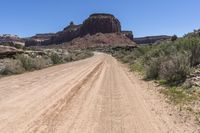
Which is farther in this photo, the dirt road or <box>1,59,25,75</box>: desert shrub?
<box>1,59,25,75</box>: desert shrub

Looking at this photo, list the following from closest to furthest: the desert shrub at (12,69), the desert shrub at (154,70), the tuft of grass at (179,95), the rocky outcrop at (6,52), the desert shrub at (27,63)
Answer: the tuft of grass at (179,95), the desert shrub at (154,70), the desert shrub at (12,69), the desert shrub at (27,63), the rocky outcrop at (6,52)

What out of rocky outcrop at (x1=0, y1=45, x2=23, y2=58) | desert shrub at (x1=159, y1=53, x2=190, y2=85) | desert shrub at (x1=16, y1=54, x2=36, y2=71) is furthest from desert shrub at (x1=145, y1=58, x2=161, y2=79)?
rocky outcrop at (x1=0, y1=45, x2=23, y2=58)

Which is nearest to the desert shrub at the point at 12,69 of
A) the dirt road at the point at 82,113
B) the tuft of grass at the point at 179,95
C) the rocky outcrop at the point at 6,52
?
the rocky outcrop at the point at 6,52

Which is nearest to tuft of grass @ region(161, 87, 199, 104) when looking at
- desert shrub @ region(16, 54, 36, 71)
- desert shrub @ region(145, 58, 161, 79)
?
desert shrub @ region(145, 58, 161, 79)

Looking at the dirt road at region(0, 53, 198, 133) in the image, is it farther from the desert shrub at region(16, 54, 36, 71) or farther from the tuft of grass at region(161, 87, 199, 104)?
the desert shrub at region(16, 54, 36, 71)

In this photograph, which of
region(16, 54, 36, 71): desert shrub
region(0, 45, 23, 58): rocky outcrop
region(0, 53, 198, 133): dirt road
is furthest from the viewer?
region(0, 45, 23, 58): rocky outcrop

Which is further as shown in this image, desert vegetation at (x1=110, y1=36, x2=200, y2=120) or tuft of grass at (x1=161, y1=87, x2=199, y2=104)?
desert vegetation at (x1=110, y1=36, x2=200, y2=120)

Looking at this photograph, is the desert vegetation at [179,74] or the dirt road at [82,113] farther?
the desert vegetation at [179,74]

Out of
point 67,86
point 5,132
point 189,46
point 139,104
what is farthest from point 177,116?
point 189,46

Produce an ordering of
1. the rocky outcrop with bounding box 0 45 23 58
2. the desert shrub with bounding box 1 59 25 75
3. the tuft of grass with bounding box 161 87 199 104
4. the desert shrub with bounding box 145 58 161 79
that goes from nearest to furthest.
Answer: the tuft of grass with bounding box 161 87 199 104, the desert shrub with bounding box 145 58 161 79, the desert shrub with bounding box 1 59 25 75, the rocky outcrop with bounding box 0 45 23 58

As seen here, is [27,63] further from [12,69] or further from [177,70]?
[177,70]

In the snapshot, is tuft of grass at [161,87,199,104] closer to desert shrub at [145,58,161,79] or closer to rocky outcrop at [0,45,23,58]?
desert shrub at [145,58,161,79]

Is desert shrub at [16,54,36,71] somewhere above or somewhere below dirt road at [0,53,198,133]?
below

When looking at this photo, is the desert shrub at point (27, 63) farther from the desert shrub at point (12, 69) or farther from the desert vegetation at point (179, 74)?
the desert vegetation at point (179, 74)
